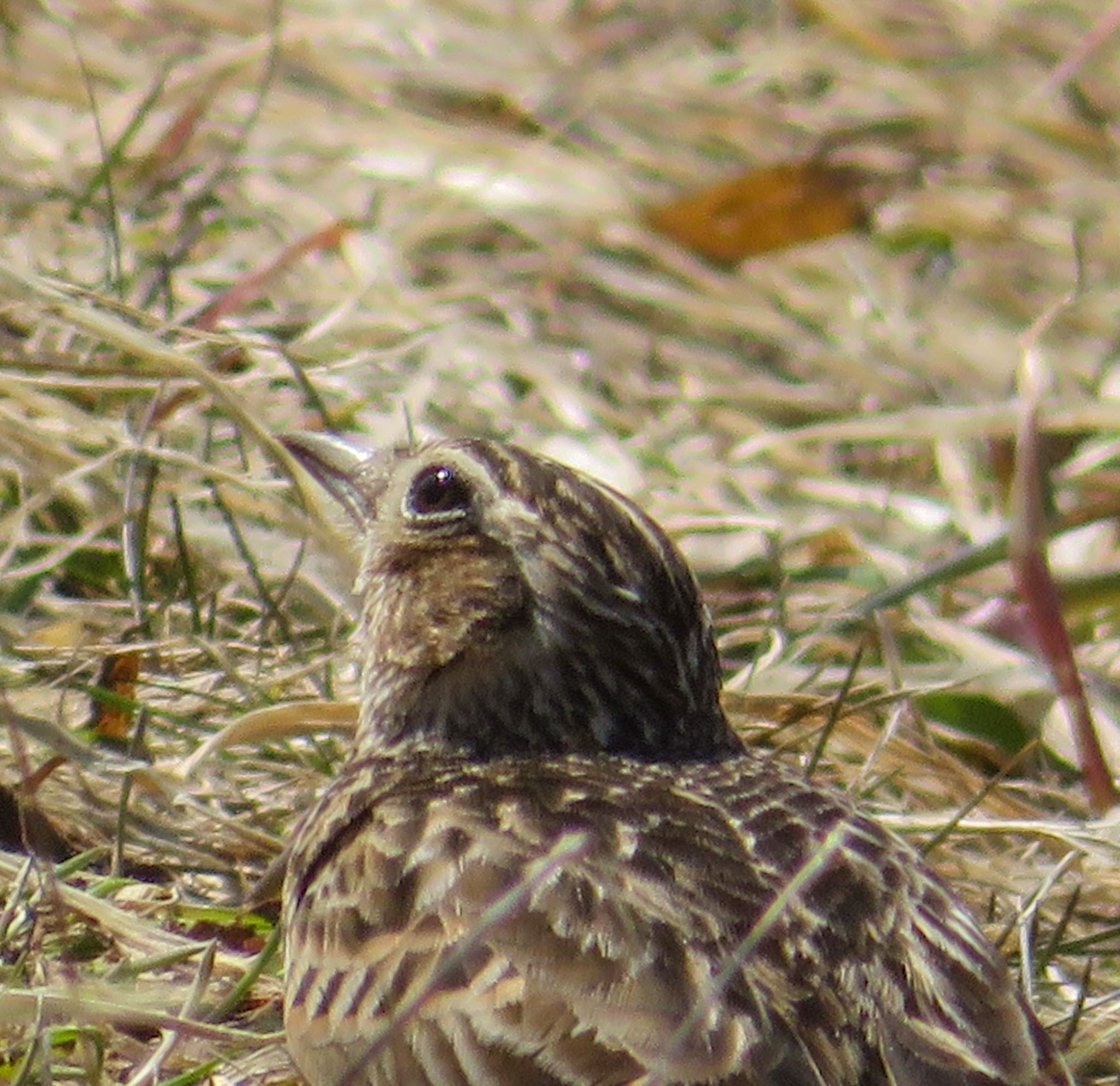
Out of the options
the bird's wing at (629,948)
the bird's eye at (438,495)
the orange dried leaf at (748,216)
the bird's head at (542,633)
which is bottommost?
the bird's wing at (629,948)

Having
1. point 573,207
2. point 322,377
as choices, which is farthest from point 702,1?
point 322,377

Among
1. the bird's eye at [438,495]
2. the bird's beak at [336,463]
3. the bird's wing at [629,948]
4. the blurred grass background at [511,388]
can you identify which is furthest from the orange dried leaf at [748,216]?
the bird's wing at [629,948]

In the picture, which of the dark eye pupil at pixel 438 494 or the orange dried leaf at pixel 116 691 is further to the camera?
the orange dried leaf at pixel 116 691

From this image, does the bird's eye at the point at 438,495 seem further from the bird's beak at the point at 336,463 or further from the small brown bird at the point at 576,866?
the bird's beak at the point at 336,463

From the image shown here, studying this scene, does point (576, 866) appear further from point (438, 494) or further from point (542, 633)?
point (438, 494)

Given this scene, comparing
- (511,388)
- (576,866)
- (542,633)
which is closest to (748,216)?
(511,388)
